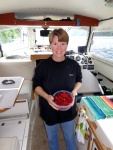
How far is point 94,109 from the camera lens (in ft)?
3.79

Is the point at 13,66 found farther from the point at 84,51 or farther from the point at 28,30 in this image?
the point at 84,51

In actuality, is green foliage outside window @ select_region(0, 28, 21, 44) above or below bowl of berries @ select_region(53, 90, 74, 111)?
above

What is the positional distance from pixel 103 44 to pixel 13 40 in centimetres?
232

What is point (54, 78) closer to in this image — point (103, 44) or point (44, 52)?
point (44, 52)

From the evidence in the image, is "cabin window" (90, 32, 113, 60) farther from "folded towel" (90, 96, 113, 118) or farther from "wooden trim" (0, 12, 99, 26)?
"folded towel" (90, 96, 113, 118)

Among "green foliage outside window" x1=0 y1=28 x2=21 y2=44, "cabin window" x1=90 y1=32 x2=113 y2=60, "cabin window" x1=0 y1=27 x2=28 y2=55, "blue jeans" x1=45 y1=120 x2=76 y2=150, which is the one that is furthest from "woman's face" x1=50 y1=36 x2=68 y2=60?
"green foliage outside window" x1=0 y1=28 x2=21 y2=44

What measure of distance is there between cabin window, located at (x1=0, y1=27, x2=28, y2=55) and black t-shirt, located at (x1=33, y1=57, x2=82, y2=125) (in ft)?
7.60

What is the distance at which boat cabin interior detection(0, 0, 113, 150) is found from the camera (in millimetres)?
1399

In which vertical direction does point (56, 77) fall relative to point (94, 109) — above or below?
above

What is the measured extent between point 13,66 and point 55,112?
194 centimetres

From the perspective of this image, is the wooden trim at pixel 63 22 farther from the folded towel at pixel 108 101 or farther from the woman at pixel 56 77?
the folded towel at pixel 108 101

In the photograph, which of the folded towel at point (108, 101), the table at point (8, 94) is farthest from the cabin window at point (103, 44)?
the table at point (8, 94)

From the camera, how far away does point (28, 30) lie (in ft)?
11.5

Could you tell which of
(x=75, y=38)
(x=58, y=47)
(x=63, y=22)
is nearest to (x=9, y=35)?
(x=63, y=22)
